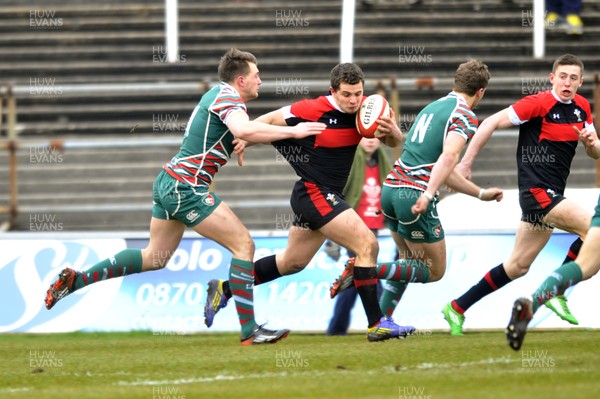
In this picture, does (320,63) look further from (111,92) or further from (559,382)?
(559,382)

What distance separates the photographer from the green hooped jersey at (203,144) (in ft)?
30.3

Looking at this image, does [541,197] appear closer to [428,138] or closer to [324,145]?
[428,138]

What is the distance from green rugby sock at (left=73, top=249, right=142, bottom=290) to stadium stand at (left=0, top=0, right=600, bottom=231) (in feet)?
16.3

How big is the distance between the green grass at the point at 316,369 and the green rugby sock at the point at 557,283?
0.45m

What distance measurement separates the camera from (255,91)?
9.49 meters

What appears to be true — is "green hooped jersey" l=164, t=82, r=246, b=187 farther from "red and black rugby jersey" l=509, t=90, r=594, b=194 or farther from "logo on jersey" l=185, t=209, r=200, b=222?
"red and black rugby jersey" l=509, t=90, r=594, b=194

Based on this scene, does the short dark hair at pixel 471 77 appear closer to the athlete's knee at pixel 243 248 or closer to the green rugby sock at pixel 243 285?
the athlete's knee at pixel 243 248

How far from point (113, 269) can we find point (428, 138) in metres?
2.77

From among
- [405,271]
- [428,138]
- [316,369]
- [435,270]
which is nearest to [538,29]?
[428,138]

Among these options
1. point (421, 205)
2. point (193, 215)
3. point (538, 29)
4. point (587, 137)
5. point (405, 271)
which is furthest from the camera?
point (538, 29)

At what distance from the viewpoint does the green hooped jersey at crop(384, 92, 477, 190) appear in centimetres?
926

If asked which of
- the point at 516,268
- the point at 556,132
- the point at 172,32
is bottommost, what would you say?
the point at 516,268

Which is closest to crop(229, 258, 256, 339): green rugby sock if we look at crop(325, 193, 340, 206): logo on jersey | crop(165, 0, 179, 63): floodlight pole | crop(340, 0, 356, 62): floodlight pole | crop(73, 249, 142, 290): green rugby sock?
crop(325, 193, 340, 206): logo on jersey

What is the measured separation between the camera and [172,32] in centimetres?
1661
